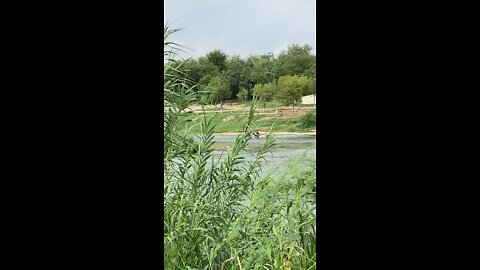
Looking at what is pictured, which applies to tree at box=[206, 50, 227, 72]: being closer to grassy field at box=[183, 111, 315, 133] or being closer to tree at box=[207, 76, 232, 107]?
tree at box=[207, 76, 232, 107]

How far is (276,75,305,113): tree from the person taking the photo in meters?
1.99

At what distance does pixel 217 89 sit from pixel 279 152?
1.12ft

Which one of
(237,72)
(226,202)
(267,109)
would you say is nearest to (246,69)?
(237,72)

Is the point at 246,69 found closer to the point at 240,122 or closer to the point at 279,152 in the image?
the point at 240,122

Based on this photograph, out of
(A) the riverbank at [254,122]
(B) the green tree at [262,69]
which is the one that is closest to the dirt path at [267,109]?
(A) the riverbank at [254,122]

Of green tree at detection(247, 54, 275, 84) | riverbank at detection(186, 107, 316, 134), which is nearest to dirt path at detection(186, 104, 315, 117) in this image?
riverbank at detection(186, 107, 316, 134)

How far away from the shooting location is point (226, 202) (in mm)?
2000

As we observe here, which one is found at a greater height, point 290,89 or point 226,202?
point 290,89

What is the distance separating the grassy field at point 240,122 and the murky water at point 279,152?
3cm

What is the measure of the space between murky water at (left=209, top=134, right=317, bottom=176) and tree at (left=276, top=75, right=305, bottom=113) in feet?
0.43
